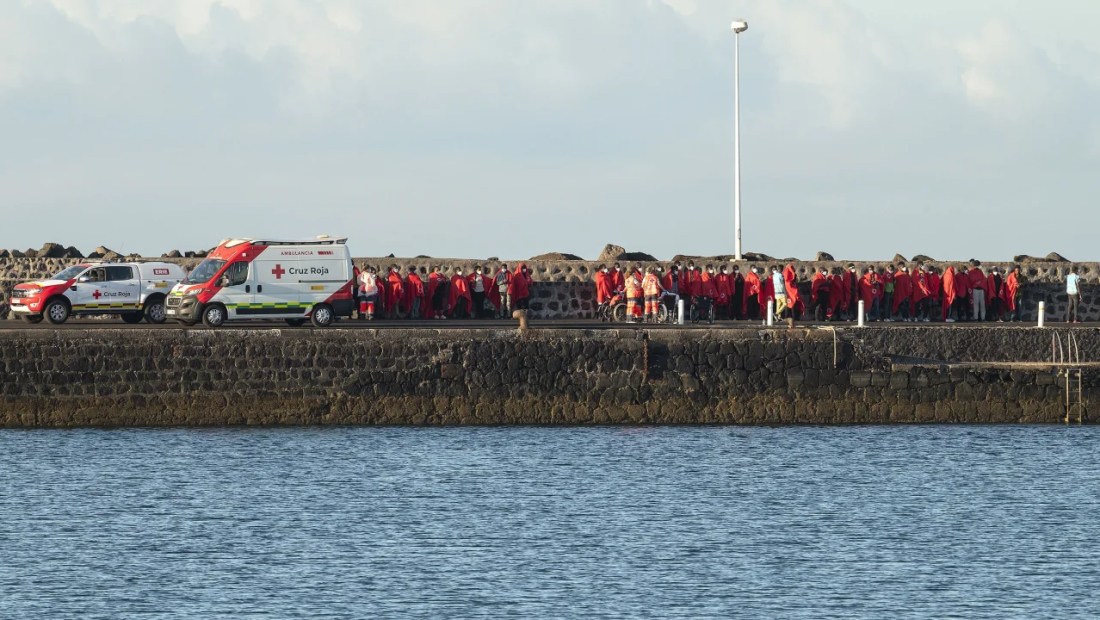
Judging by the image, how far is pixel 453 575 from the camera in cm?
2503

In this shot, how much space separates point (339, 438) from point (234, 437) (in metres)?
1.90

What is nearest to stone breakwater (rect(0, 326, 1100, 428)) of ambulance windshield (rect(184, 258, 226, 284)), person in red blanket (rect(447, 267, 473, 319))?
ambulance windshield (rect(184, 258, 226, 284))

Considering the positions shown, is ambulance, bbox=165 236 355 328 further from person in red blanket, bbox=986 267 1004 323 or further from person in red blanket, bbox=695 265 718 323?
person in red blanket, bbox=986 267 1004 323

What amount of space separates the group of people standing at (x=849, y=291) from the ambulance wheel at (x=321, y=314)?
6.59 meters

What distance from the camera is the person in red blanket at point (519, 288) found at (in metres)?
42.7

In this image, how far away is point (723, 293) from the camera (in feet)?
140

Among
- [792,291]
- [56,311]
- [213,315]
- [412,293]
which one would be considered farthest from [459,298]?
[56,311]

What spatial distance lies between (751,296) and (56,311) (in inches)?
560

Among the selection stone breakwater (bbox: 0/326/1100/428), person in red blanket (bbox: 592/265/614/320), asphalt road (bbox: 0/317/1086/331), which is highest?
person in red blanket (bbox: 592/265/614/320)

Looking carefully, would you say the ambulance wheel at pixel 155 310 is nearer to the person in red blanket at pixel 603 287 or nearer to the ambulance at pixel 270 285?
the ambulance at pixel 270 285

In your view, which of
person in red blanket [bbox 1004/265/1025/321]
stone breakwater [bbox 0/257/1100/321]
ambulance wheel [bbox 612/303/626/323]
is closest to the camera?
ambulance wheel [bbox 612/303/626/323]

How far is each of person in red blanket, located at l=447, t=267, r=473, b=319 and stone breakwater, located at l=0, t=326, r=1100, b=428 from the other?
7.23 meters

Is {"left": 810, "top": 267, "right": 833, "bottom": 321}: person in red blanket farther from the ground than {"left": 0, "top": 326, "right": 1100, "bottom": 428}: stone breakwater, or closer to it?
farther from the ground

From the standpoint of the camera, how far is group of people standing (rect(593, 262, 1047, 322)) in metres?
42.5
